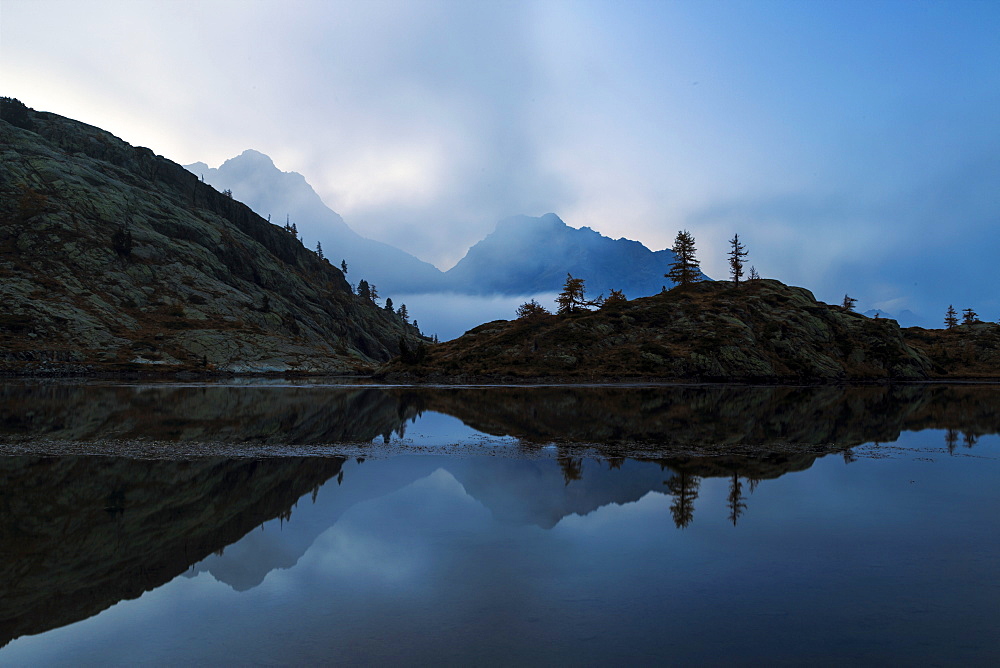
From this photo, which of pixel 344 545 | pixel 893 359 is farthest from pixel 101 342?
pixel 893 359

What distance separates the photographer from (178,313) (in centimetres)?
15950

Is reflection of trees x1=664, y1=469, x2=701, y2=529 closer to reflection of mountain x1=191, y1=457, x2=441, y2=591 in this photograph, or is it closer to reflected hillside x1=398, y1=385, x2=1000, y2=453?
reflected hillside x1=398, y1=385, x2=1000, y2=453

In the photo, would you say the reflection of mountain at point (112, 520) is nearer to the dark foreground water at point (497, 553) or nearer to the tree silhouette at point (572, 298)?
the dark foreground water at point (497, 553)

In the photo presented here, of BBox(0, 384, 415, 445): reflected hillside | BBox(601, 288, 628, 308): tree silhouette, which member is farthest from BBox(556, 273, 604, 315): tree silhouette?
BBox(0, 384, 415, 445): reflected hillside

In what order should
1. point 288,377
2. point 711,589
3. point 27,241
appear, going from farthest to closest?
point 27,241 → point 288,377 → point 711,589

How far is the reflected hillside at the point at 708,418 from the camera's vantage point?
31.9m

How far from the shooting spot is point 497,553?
12977mm

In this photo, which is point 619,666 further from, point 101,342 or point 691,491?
point 101,342

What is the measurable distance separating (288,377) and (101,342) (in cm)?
4638

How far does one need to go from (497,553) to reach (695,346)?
98091 mm

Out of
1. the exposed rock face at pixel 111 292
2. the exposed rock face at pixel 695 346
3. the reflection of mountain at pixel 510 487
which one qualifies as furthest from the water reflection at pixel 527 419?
the exposed rock face at pixel 111 292

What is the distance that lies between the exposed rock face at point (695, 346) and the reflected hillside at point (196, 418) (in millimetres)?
52193

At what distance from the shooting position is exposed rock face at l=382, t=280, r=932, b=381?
100188mm

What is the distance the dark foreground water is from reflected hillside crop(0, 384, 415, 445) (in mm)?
2749
